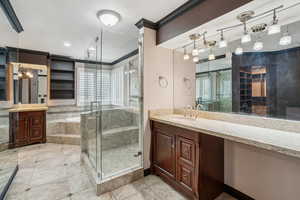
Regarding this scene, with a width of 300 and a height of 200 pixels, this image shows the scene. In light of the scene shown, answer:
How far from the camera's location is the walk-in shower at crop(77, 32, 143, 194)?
86.2 inches

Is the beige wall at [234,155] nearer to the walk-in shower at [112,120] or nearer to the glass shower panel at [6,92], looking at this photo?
the walk-in shower at [112,120]

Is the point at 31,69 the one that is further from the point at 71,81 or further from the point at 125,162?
the point at 125,162

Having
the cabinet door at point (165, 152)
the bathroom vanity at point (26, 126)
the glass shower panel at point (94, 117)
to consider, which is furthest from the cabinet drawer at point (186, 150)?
the bathroom vanity at point (26, 126)

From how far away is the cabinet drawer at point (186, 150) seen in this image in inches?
63.7

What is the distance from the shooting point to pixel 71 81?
15.2ft

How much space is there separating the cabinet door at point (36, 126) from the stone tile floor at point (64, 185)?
0.81 m

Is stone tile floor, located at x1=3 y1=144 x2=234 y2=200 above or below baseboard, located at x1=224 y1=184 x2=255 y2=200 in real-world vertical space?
below

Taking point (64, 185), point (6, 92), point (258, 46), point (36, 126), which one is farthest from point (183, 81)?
point (36, 126)

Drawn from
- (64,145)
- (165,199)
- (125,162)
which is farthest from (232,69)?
(64,145)

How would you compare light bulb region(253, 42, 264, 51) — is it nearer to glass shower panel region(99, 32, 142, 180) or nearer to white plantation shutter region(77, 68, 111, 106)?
glass shower panel region(99, 32, 142, 180)

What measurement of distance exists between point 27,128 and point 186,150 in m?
3.84

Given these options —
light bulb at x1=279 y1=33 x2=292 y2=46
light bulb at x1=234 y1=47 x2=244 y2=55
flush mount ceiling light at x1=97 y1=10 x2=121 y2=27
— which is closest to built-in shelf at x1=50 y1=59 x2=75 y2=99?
flush mount ceiling light at x1=97 y1=10 x2=121 y2=27

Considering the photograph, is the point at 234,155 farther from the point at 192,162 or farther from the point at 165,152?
the point at 165,152

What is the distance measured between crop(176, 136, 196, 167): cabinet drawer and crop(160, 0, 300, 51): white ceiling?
141 centimetres
